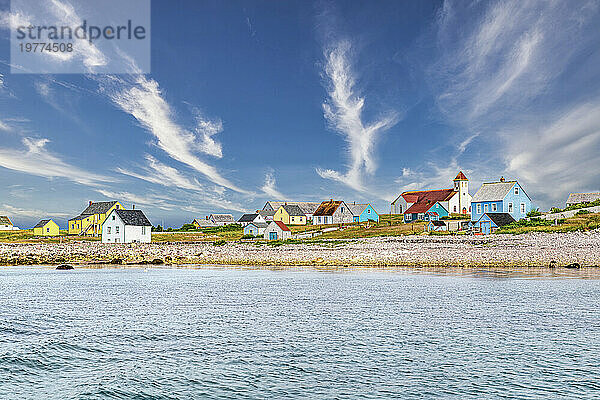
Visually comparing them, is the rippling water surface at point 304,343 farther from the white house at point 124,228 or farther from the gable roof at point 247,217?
the gable roof at point 247,217

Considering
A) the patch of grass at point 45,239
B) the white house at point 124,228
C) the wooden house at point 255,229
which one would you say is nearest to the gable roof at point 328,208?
the wooden house at point 255,229

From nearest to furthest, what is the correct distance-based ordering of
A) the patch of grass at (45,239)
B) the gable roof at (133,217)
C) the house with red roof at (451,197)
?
the gable roof at (133,217) → the patch of grass at (45,239) → the house with red roof at (451,197)

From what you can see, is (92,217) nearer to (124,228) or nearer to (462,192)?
(124,228)

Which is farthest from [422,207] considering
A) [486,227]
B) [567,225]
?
[567,225]

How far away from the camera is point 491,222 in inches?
3366

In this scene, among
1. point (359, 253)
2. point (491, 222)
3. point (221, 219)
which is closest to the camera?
point (359, 253)

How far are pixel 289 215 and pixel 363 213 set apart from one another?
25877mm

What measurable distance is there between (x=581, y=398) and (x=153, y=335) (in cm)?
1438

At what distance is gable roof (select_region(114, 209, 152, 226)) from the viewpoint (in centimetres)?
9031

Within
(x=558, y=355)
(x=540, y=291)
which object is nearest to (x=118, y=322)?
(x=558, y=355)

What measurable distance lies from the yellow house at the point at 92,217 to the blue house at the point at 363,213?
70.8m

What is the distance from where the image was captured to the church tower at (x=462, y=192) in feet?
442

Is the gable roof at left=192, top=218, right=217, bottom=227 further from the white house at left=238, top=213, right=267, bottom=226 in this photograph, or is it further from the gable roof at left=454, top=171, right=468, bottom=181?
the gable roof at left=454, top=171, right=468, bottom=181

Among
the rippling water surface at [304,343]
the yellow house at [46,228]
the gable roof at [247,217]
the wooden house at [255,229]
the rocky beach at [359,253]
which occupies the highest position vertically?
the gable roof at [247,217]
